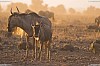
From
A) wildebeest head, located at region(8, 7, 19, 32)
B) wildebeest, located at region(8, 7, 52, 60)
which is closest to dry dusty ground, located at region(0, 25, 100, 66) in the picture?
wildebeest, located at region(8, 7, 52, 60)

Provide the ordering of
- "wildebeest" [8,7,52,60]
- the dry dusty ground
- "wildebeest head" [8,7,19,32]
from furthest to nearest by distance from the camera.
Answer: "wildebeest head" [8,7,19,32]
"wildebeest" [8,7,52,60]
the dry dusty ground

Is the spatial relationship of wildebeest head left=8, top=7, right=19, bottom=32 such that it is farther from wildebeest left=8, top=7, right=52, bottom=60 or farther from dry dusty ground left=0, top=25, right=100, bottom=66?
dry dusty ground left=0, top=25, right=100, bottom=66

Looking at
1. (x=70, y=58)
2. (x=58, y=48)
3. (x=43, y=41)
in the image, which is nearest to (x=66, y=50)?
(x=58, y=48)

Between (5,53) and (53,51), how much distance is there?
1.98 meters

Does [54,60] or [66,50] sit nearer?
[54,60]

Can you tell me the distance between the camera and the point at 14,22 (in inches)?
485

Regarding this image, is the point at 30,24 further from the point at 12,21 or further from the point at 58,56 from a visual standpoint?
the point at 58,56

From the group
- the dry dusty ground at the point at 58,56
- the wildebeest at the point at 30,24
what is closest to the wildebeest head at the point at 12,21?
the wildebeest at the point at 30,24

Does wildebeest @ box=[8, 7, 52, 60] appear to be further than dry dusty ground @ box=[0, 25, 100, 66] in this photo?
Yes

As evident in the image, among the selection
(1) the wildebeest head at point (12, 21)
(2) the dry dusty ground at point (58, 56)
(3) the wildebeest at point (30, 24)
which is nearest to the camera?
(2) the dry dusty ground at point (58, 56)

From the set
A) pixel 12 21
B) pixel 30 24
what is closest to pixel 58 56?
pixel 30 24

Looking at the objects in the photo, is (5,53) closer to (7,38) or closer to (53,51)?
(53,51)

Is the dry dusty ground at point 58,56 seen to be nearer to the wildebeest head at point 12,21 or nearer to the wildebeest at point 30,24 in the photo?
the wildebeest at point 30,24

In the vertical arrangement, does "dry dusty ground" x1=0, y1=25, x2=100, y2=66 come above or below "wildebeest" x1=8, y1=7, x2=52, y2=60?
below
